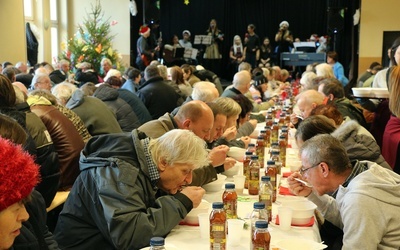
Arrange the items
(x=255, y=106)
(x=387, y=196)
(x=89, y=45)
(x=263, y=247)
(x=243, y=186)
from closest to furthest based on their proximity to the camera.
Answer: (x=263, y=247), (x=387, y=196), (x=243, y=186), (x=255, y=106), (x=89, y=45)

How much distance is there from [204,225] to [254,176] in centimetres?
90

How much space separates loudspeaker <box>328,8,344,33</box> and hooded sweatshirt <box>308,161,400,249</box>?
14145 millimetres

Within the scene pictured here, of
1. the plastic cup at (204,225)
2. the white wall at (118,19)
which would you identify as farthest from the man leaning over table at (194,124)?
the white wall at (118,19)

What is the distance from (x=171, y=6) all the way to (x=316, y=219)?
60.0 feet

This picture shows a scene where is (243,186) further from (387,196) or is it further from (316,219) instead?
(387,196)

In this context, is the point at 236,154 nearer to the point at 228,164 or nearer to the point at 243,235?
the point at 228,164

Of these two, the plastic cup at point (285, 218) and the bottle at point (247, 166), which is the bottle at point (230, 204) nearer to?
the plastic cup at point (285, 218)

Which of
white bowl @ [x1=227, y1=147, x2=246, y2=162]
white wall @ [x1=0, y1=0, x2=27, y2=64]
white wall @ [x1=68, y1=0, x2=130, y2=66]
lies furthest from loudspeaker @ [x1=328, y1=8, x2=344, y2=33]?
white bowl @ [x1=227, y1=147, x2=246, y2=162]

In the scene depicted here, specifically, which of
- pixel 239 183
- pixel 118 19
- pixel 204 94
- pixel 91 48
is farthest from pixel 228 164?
pixel 118 19

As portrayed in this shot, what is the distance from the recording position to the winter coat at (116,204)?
2373 mm

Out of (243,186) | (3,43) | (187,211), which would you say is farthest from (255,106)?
(3,43)

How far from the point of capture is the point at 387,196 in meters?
2.40

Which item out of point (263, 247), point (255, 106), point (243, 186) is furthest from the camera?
point (255, 106)

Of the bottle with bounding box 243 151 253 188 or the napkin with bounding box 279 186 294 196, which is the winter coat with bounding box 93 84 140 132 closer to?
the bottle with bounding box 243 151 253 188
